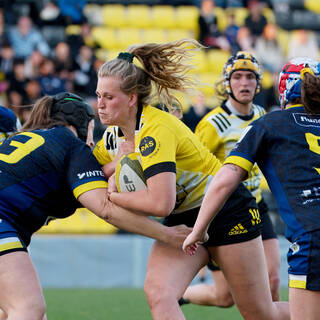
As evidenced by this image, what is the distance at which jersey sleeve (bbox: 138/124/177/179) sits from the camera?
14.2 feet

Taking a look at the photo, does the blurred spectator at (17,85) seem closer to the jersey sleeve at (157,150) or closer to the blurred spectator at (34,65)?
the blurred spectator at (34,65)

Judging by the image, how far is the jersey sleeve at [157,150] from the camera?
432 cm

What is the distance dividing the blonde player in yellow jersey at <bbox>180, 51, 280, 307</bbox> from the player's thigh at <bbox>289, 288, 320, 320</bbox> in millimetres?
2563

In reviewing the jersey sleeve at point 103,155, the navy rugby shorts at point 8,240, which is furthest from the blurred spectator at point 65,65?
the navy rugby shorts at point 8,240

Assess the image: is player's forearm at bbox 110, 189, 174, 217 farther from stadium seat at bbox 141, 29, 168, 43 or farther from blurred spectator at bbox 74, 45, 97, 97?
stadium seat at bbox 141, 29, 168, 43

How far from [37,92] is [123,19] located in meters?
4.76

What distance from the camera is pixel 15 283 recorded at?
13.3 feet

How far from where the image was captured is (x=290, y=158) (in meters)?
3.92

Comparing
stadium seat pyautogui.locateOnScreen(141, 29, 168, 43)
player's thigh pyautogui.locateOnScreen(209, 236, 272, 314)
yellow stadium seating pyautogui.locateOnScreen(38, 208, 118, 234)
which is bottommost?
yellow stadium seating pyautogui.locateOnScreen(38, 208, 118, 234)

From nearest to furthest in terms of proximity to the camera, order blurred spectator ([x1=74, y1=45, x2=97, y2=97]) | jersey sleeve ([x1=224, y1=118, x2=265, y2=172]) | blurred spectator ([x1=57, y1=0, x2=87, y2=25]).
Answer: jersey sleeve ([x1=224, y1=118, x2=265, y2=172]) < blurred spectator ([x1=74, y1=45, x2=97, y2=97]) < blurred spectator ([x1=57, y1=0, x2=87, y2=25])

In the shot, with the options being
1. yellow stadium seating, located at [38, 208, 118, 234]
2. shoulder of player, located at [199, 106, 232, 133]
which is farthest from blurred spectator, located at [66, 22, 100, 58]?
shoulder of player, located at [199, 106, 232, 133]

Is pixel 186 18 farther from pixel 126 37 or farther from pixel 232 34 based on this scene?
pixel 232 34

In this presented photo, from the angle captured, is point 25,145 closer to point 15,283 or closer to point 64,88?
point 15,283

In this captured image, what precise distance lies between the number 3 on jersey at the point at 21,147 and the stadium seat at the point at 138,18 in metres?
13.3
